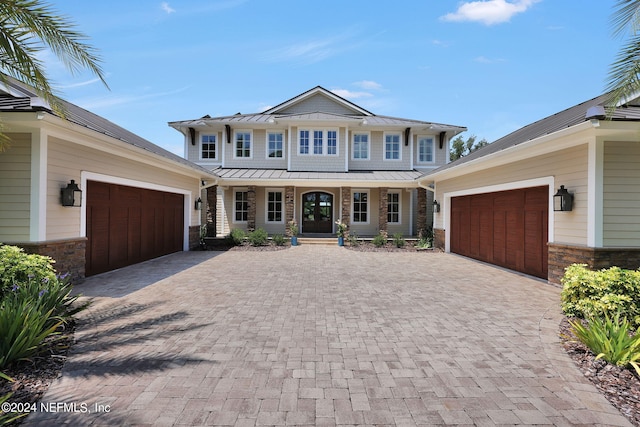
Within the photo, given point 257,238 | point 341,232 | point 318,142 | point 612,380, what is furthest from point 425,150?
point 612,380

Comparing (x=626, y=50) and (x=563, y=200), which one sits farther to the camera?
(x=563, y=200)

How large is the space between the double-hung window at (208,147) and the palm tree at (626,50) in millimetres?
16632

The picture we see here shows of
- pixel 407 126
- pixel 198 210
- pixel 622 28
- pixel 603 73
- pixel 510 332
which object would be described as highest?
pixel 407 126

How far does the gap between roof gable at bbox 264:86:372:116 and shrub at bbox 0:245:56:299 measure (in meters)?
15.3

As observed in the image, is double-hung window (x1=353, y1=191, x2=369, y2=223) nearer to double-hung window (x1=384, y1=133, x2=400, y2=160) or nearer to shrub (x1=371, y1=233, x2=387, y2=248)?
double-hung window (x1=384, y1=133, x2=400, y2=160)

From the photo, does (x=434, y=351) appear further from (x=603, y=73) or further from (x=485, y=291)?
(x=603, y=73)

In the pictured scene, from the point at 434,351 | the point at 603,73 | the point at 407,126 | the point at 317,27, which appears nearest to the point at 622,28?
the point at 603,73

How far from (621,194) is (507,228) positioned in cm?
299

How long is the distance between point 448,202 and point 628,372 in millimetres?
10264

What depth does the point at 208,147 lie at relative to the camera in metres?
17.7

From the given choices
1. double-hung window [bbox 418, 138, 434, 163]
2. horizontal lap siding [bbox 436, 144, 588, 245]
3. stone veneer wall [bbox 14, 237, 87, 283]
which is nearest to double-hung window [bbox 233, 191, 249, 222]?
stone veneer wall [bbox 14, 237, 87, 283]

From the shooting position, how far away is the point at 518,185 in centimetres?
851

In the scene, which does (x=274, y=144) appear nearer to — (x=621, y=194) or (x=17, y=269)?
(x=17, y=269)

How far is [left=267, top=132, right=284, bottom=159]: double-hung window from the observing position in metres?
17.1
